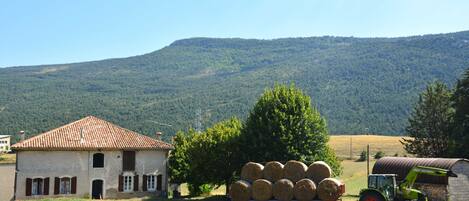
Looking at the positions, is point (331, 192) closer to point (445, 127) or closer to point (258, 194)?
point (258, 194)

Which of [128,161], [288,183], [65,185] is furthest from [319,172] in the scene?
[65,185]

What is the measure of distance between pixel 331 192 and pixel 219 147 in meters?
11.8

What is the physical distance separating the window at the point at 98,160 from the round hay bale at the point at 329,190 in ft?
58.9

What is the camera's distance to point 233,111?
133 m

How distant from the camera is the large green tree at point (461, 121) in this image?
3706 cm

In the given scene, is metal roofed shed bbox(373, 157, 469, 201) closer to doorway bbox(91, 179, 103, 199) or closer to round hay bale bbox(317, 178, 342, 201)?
round hay bale bbox(317, 178, 342, 201)

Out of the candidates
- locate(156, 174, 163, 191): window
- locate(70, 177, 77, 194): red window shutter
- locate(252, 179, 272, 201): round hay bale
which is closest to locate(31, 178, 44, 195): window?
locate(70, 177, 77, 194): red window shutter

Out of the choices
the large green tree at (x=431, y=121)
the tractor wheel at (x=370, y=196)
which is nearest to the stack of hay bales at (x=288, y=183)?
the tractor wheel at (x=370, y=196)

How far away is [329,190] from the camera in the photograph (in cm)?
2727

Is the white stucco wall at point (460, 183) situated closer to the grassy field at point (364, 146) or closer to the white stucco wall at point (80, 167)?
the white stucco wall at point (80, 167)

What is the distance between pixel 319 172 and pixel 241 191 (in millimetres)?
4515

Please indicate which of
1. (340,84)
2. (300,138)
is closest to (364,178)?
(300,138)

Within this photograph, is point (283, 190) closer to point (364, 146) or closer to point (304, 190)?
point (304, 190)

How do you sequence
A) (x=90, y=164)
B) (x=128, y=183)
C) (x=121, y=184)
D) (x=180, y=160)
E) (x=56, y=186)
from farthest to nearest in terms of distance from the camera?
(x=180, y=160), (x=128, y=183), (x=121, y=184), (x=90, y=164), (x=56, y=186)
